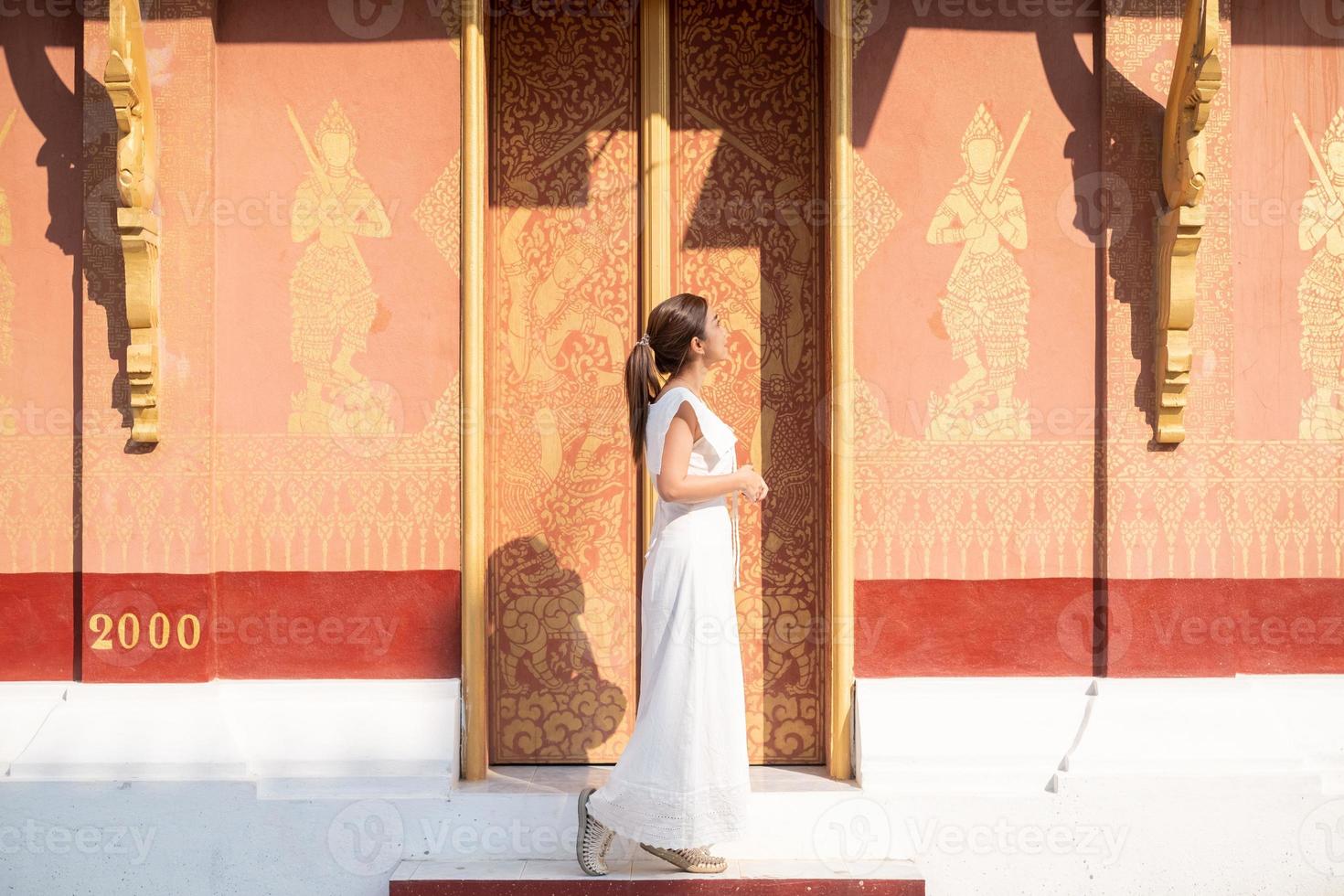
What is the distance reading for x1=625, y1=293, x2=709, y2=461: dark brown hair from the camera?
3.39 m

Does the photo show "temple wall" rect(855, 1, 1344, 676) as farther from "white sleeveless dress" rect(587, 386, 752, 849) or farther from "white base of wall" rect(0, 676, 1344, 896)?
"white sleeveless dress" rect(587, 386, 752, 849)

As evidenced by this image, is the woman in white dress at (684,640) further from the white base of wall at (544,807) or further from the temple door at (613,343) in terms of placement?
the temple door at (613,343)

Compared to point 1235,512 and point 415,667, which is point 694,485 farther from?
point 1235,512

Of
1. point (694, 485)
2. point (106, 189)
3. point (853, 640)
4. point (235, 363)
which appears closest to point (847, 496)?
point (853, 640)

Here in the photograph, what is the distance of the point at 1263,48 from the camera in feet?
13.4

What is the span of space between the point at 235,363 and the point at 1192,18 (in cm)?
359

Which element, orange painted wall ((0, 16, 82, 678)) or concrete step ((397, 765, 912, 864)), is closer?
concrete step ((397, 765, 912, 864))

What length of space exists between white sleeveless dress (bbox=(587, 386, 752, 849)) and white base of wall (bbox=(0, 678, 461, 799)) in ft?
2.65

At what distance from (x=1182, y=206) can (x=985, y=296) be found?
72 cm

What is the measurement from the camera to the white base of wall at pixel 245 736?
375 cm

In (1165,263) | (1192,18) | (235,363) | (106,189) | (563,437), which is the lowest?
(563,437)

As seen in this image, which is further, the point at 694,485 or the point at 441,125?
the point at 441,125

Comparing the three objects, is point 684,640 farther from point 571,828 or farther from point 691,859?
point 571,828

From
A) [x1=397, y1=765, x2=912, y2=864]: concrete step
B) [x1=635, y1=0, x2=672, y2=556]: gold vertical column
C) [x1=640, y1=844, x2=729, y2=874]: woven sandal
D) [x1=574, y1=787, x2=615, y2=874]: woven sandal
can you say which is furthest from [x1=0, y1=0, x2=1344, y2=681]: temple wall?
[x1=640, y1=844, x2=729, y2=874]: woven sandal
